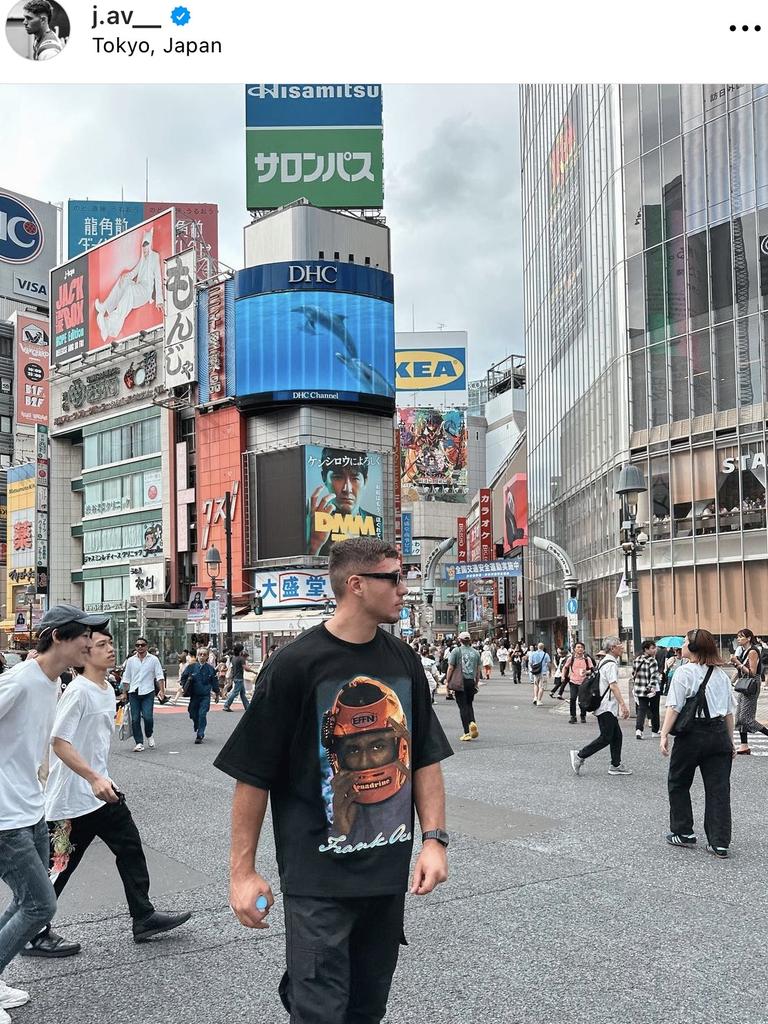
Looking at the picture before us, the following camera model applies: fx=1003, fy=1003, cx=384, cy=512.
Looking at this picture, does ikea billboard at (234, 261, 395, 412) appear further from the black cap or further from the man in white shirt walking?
the black cap

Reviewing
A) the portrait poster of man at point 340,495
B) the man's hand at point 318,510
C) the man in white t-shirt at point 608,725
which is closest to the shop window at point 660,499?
the portrait poster of man at point 340,495

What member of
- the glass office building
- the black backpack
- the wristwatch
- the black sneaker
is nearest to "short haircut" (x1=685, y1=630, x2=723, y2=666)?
the black sneaker

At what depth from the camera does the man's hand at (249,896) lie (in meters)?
3.16

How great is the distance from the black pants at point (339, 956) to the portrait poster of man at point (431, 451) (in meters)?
106

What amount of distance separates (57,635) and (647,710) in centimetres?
1434

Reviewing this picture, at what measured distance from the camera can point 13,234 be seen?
328 ft

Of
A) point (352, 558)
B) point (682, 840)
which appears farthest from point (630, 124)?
point (352, 558)

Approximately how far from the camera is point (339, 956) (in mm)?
3092

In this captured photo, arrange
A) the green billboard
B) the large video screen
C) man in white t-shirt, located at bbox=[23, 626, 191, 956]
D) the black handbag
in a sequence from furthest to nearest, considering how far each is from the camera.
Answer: the green billboard < the large video screen < the black handbag < man in white t-shirt, located at bbox=[23, 626, 191, 956]

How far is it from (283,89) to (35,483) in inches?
1561

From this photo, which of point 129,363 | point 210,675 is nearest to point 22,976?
point 210,675

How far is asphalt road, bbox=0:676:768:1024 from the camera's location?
471cm
